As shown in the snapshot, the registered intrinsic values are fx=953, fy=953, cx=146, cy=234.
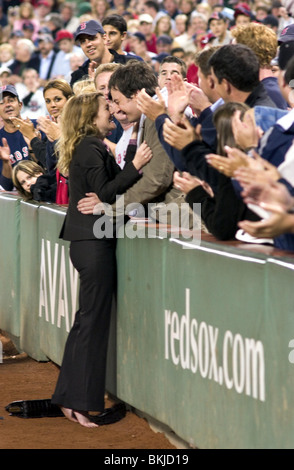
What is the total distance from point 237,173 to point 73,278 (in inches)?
149

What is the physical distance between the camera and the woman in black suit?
21.0ft

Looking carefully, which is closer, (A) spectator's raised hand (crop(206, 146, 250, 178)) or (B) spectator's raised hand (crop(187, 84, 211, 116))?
(A) spectator's raised hand (crop(206, 146, 250, 178))

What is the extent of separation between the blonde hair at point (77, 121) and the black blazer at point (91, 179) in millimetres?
57

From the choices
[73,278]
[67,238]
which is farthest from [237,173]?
[73,278]

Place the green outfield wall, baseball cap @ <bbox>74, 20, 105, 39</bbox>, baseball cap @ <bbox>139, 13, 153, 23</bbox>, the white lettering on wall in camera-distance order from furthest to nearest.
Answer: baseball cap @ <bbox>139, 13, 153, 23</bbox> < baseball cap @ <bbox>74, 20, 105, 39</bbox> < the white lettering on wall < the green outfield wall

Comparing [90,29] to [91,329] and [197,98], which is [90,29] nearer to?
[197,98]

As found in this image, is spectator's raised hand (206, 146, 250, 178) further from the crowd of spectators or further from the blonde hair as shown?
the blonde hair

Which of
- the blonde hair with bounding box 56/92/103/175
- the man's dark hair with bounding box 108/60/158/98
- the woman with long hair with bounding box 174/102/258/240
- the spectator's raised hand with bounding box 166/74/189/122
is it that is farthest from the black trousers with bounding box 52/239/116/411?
the woman with long hair with bounding box 174/102/258/240

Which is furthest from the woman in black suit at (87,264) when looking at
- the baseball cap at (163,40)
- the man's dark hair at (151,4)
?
the man's dark hair at (151,4)

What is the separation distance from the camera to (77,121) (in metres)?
6.42

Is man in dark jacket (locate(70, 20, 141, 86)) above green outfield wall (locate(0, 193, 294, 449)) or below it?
above

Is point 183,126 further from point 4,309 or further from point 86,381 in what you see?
point 4,309

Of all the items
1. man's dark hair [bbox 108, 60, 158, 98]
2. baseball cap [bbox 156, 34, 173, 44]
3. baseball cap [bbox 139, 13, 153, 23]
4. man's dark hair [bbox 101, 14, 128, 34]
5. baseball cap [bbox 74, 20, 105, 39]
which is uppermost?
baseball cap [bbox 139, 13, 153, 23]

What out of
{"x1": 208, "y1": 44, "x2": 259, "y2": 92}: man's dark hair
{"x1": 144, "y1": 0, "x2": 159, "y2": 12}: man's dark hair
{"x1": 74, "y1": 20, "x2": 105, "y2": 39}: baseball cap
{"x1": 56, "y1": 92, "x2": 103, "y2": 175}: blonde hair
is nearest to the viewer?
{"x1": 208, "y1": 44, "x2": 259, "y2": 92}: man's dark hair
